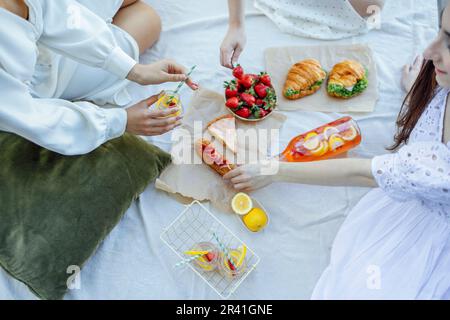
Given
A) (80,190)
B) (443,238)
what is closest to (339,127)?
(443,238)

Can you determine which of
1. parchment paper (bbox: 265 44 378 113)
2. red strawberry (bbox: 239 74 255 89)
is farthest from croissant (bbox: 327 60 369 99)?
red strawberry (bbox: 239 74 255 89)

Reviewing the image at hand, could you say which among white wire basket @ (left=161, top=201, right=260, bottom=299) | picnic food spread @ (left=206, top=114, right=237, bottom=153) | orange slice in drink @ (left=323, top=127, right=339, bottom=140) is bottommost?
white wire basket @ (left=161, top=201, right=260, bottom=299)

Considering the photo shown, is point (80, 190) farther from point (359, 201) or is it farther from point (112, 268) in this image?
point (359, 201)

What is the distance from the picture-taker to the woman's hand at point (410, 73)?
146 centimetres

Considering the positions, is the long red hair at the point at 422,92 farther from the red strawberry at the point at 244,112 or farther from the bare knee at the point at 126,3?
the bare knee at the point at 126,3

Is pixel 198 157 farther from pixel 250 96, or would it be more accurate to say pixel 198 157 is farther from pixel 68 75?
pixel 68 75

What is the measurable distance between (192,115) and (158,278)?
1.75 feet

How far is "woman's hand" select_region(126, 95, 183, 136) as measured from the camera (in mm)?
1216

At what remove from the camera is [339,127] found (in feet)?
4.45

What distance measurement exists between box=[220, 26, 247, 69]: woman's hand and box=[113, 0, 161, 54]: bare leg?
260 millimetres

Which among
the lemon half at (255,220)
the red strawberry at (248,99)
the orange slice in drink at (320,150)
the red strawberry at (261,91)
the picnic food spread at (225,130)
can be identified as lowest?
the lemon half at (255,220)

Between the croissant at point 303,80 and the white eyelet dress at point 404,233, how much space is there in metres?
0.44

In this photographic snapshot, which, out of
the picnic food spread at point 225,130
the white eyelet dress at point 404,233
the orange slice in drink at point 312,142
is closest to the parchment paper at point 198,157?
the picnic food spread at point 225,130

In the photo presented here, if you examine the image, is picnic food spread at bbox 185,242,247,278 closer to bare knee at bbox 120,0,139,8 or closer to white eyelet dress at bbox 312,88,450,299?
white eyelet dress at bbox 312,88,450,299
